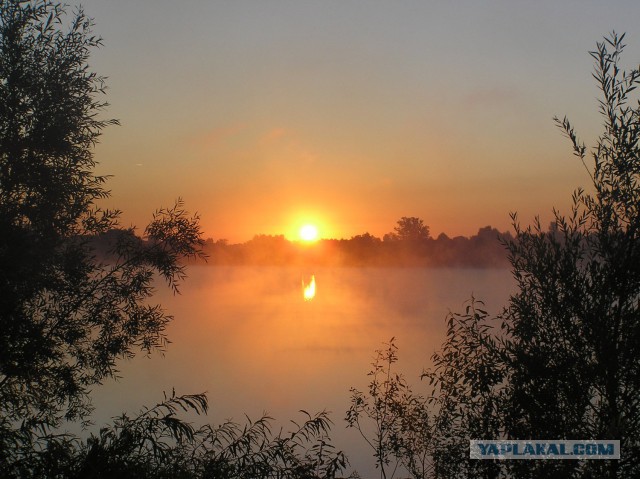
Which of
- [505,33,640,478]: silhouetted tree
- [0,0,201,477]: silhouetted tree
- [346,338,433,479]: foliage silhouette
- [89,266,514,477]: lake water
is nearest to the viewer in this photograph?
[505,33,640,478]: silhouetted tree

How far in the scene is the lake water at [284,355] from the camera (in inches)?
1430

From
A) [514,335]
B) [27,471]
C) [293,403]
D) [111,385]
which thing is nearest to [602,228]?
[514,335]

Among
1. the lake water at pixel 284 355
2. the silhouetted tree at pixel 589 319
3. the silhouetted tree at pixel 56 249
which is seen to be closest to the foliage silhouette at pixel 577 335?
the silhouetted tree at pixel 589 319

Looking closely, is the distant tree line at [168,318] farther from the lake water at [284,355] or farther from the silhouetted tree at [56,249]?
the lake water at [284,355]

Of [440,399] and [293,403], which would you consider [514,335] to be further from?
[293,403]

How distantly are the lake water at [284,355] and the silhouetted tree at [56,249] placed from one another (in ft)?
49.9

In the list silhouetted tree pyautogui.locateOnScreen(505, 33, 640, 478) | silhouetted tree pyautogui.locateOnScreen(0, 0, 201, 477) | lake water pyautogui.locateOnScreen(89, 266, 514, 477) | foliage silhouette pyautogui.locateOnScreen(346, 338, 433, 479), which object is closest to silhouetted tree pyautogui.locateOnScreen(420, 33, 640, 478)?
silhouetted tree pyautogui.locateOnScreen(505, 33, 640, 478)

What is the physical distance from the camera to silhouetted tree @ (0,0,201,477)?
10664mm

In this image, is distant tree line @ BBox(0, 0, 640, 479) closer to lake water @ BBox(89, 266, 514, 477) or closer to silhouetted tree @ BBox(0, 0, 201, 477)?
silhouetted tree @ BBox(0, 0, 201, 477)

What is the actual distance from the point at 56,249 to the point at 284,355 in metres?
48.9

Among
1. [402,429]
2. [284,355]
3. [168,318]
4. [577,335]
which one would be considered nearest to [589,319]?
[577,335]

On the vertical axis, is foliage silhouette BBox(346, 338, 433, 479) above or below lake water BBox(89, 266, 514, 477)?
above

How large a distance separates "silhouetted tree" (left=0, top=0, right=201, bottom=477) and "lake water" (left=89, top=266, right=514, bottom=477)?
1522 cm

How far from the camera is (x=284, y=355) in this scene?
5894 centimetres
